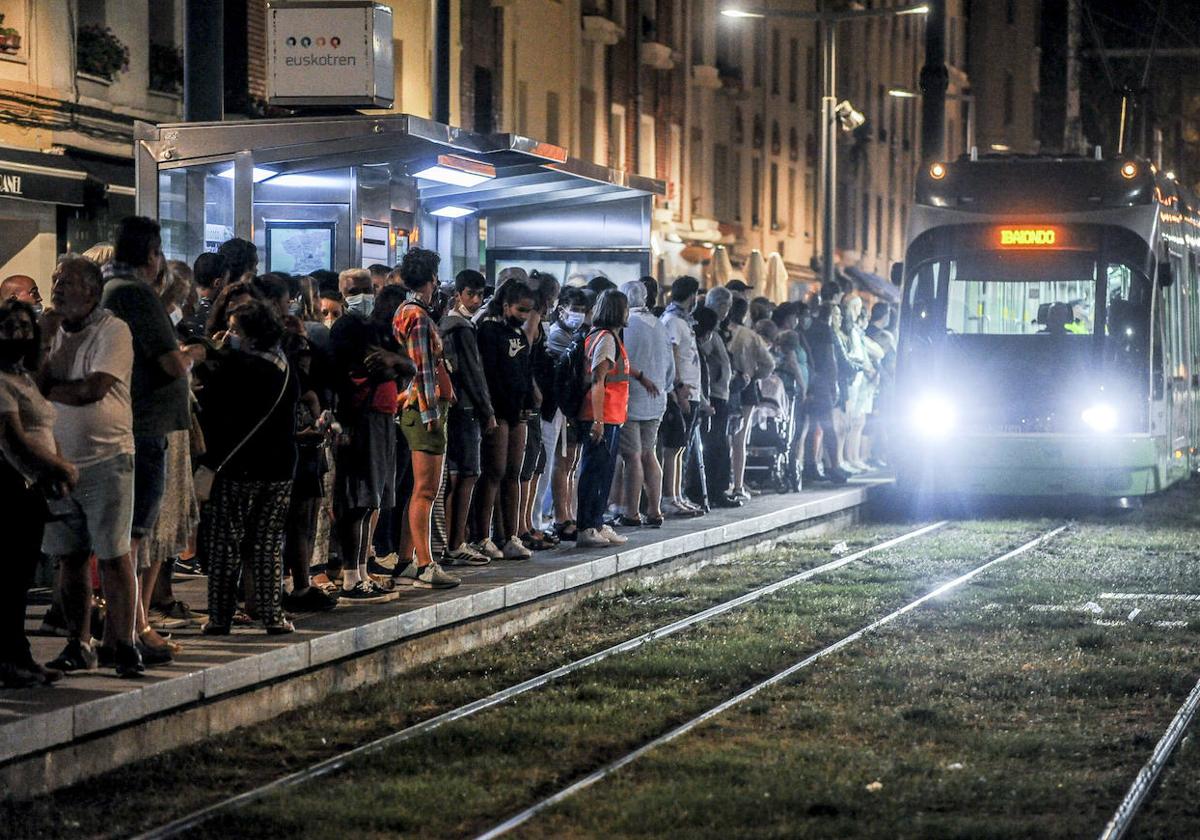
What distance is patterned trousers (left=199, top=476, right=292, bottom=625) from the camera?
1118 centimetres

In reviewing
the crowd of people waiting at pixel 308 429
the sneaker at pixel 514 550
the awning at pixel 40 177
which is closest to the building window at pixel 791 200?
the awning at pixel 40 177

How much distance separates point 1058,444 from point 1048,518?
1.13 meters

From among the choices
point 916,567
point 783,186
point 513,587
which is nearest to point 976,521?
point 916,567

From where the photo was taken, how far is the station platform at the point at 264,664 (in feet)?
29.4

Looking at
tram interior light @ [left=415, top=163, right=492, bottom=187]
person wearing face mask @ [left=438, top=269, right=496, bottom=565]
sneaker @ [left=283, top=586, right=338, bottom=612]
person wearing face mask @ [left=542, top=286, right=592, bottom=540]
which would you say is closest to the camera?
sneaker @ [left=283, top=586, right=338, bottom=612]

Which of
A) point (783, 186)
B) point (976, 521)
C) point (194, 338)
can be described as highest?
point (783, 186)

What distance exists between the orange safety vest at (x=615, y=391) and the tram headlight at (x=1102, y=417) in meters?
7.03

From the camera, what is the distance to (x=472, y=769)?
9234mm

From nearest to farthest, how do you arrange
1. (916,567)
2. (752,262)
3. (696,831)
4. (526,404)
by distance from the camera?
(696,831)
(526,404)
(916,567)
(752,262)

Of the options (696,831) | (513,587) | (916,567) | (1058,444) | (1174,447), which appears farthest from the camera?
(1174,447)

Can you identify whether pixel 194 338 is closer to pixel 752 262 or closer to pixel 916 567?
pixel 916 567

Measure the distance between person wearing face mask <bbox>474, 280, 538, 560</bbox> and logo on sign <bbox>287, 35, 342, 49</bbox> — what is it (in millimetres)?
4426

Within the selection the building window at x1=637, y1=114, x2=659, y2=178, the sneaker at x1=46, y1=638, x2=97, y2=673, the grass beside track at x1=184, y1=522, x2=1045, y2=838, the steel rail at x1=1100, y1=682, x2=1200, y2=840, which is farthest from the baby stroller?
the building window at x1=637, y1=114, x2=659, y2=178

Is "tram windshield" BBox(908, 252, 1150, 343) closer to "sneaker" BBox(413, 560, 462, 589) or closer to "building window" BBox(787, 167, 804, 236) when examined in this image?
"sneaker" BBox(413, 560, 462, 589)
